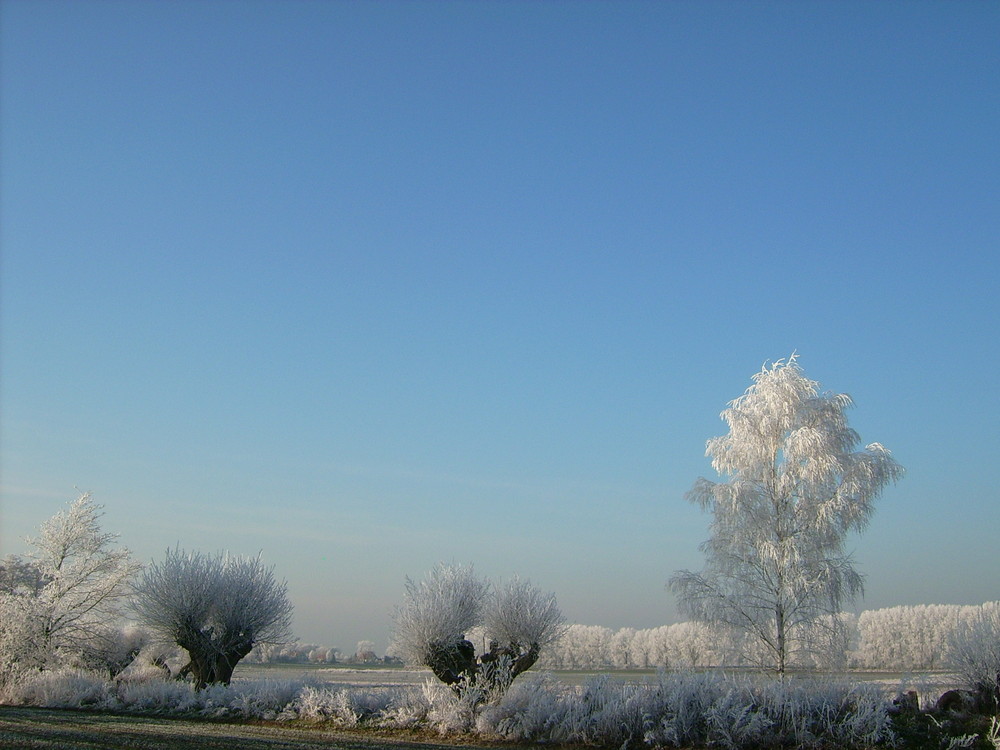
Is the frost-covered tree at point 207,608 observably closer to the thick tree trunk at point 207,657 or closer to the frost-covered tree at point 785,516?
the thick tree trunk at point 207,657

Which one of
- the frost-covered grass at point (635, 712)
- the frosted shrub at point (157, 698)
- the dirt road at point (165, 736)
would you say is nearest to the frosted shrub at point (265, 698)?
the frost-covered grass at point (635, 712)

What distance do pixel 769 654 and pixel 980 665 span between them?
8.74 meters

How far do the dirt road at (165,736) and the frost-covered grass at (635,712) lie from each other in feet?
4.86

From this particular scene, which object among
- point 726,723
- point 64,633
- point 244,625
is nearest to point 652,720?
point 726,723

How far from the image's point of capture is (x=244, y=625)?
27.5m

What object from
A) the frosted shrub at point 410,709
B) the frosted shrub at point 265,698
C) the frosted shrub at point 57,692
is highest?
the frosted shrub at point 410,709

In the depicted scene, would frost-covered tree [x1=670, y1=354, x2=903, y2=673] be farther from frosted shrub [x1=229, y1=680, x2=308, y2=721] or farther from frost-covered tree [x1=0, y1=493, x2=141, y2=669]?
frost-covered tree [x1=0, y1=493, x2=141, y2=669]

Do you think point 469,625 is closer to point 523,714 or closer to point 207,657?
point 523,714

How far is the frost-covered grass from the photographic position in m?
14.7

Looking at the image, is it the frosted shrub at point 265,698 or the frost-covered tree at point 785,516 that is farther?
the frost-covered tree at point 785,516

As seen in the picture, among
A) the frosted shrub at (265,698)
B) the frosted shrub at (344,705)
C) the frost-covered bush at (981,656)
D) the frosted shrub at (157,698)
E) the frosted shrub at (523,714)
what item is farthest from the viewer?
the frosted shrub at (157,698)

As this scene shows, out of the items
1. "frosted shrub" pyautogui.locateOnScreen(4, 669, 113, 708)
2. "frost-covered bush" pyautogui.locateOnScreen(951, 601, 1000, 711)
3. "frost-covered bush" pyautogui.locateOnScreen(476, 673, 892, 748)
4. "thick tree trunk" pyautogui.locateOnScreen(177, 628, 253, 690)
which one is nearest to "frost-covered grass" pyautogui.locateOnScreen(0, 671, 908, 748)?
"frost-covered bush" pyautogui.locateOnScreen(476, 673, 892, 748)

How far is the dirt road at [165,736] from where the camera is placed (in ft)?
39.9

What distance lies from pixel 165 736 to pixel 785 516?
19.3m
